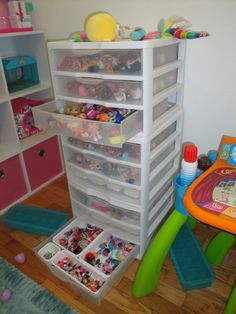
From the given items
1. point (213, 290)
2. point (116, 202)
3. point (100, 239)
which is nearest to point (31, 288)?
point (100, 239)

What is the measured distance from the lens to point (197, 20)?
1034 mm

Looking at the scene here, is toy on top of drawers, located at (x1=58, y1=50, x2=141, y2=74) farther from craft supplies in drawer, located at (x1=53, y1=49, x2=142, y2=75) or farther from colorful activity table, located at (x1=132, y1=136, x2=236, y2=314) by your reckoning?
colorful activity table, located at (x1=132, y1=136, x2=236, y2=314)

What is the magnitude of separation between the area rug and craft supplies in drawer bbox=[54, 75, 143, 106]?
2.48 ft

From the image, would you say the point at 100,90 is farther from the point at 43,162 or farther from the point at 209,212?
the point at 43,162

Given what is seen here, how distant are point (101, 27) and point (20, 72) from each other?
908 millimetres

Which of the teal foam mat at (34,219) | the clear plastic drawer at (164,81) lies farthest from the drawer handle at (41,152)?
the clear plastic drawer at (164,81)

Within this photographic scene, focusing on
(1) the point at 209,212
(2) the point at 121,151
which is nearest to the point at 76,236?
(2) the point at 121,151

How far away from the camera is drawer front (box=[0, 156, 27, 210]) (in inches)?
57.4

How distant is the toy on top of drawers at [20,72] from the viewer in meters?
1.48

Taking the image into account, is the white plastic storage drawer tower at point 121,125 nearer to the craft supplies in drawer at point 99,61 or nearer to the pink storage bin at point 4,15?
the craft supplies in drawer at point 99,61

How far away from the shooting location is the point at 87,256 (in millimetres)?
1129

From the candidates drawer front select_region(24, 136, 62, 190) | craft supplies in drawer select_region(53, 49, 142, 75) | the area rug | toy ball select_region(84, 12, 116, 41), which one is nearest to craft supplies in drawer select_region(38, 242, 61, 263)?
the area rug

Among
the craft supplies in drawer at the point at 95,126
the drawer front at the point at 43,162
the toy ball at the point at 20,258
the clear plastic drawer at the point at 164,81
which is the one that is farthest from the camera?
the drawer front at the point at 43,162

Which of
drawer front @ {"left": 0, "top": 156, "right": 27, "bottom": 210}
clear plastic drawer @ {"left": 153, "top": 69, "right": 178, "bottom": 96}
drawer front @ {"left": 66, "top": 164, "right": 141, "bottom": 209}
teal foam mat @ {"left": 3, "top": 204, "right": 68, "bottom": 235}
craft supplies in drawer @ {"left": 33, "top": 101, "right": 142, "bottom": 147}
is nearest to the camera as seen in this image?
craft supplies in drawer @ {"left": 33, "top": 101, "right": 142, "bottom": 147}
